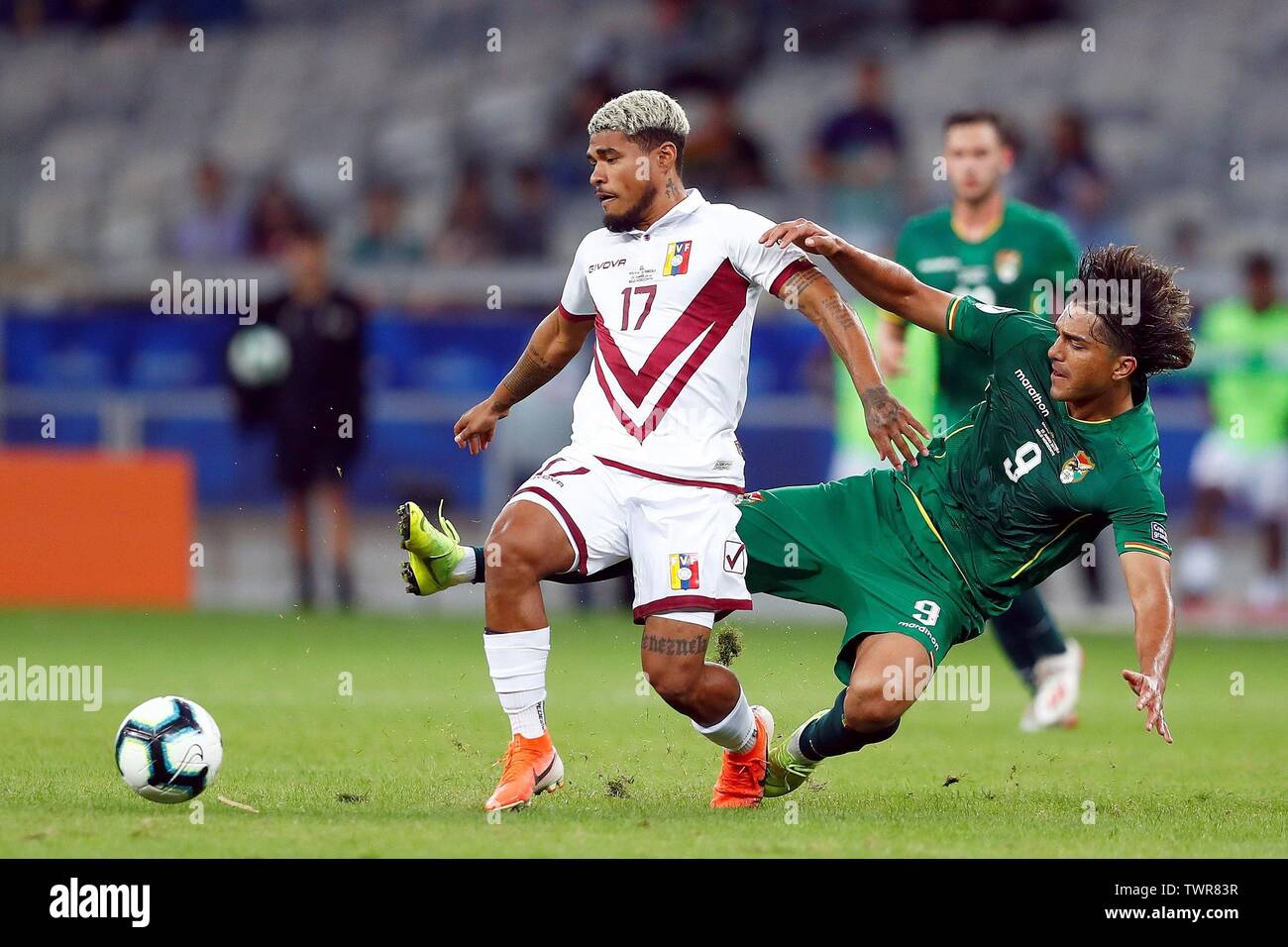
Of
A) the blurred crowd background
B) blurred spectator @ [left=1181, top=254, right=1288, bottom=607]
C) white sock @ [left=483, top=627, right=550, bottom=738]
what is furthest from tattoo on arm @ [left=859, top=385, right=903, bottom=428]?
blurred spectator @ [left=1181, top=254, right=1288, bottom=607]

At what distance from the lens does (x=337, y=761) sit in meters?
7.01

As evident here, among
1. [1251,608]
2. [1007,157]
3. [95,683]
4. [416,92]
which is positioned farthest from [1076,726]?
[416,92]

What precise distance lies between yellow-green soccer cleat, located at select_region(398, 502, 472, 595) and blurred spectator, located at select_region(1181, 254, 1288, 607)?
8.38 metres

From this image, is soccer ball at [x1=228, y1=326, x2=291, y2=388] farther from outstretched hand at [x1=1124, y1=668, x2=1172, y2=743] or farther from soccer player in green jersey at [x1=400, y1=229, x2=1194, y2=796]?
→ outstretched hand at [x1=1124, y1=668, x2=1172, y2=743]

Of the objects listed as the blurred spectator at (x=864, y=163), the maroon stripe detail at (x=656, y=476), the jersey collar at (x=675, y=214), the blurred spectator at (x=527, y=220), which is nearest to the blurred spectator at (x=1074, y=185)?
the blurred spectator at (x=864, y=163)

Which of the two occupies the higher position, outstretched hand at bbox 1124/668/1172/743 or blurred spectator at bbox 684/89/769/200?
blurred spectator at bbox 684/89/769/200

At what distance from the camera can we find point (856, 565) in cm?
640

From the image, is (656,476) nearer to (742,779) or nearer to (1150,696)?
(742,779)

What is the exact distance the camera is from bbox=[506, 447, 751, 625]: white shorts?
6035mm

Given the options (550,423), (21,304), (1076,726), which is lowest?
(1076,726)

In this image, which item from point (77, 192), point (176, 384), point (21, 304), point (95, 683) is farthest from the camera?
point (77, 192)

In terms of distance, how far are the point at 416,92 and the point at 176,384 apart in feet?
18.8

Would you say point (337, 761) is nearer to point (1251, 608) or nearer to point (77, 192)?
point (1251, 608)

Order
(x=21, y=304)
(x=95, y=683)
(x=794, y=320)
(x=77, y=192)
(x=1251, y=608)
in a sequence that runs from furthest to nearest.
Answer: (x=77, y=192)
(x=21, y=304)
(x=794, y=320)
(x=1251, y=608)
(x=95, y=683)
